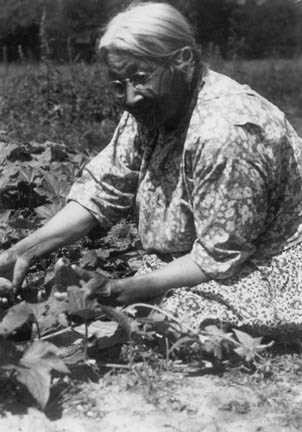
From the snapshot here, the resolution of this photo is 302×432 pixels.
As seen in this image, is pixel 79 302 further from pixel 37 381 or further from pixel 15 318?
pixel 37 381

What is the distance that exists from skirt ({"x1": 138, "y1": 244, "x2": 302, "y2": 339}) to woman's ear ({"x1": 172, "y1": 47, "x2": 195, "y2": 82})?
67 cm

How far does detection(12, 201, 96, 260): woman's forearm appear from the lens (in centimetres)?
349

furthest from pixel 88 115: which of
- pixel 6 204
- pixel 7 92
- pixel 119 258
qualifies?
pixel 119 258

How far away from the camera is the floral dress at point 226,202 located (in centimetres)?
308

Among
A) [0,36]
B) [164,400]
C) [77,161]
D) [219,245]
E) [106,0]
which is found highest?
[219,245]

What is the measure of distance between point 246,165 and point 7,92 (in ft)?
18.1

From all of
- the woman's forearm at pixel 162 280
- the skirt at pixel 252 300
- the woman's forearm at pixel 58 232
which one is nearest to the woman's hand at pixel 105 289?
the woman's forearm at pixel 162 280

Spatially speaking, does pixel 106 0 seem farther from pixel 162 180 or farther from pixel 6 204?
pixel 162 180

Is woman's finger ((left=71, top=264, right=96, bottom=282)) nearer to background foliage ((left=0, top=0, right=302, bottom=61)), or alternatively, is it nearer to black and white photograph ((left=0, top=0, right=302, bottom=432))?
black and white photograph ((left=0, top=0, right=302, bottom=432))

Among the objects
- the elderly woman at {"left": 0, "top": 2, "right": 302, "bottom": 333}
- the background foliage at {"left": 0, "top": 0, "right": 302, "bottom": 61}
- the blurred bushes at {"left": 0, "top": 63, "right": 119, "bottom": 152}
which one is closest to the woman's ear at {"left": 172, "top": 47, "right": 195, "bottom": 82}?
the elderly woman at {"left": 0, "top": 2, "right": 302, "bottom": 333}

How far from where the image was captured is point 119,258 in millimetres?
4062

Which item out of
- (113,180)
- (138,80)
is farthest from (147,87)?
(113,180)

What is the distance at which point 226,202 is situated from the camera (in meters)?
3.08

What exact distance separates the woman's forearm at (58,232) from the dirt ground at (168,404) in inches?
25.2
